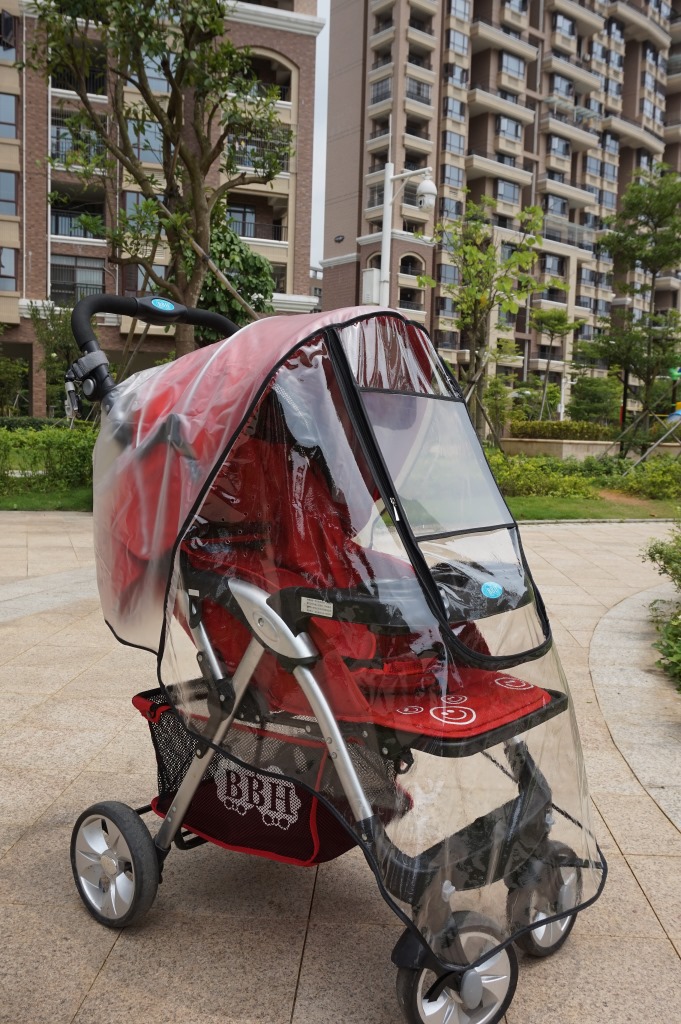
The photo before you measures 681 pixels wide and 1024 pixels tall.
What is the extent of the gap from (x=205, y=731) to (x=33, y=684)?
112 inches

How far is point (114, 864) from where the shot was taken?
254 cm

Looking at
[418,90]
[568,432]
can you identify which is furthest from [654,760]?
[418,90]

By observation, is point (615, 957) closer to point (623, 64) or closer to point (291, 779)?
point (291, 779)

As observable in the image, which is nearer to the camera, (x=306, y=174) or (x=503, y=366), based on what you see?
(x=306, y=174)

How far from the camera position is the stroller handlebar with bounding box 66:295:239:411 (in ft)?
8.65

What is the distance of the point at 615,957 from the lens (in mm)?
2475

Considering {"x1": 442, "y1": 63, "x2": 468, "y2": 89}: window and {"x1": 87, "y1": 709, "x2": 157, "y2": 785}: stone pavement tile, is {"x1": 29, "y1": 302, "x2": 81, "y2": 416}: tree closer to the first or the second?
{"x1": 87, "y1": 709, "x2": 157, "y2": 785}: stone pavement tile

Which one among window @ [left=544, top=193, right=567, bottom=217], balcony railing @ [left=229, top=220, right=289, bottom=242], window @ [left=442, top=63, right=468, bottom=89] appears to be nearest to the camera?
balcony railing @ [left=229, top=220, right=289, bottom=242]

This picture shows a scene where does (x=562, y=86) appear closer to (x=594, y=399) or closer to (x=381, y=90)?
(x=381, y=90)

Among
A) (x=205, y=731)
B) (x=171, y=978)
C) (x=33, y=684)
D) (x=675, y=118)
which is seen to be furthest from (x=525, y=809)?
(x=675, y=118)

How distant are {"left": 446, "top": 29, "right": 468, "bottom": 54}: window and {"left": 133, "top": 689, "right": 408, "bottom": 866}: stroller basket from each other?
172 feet

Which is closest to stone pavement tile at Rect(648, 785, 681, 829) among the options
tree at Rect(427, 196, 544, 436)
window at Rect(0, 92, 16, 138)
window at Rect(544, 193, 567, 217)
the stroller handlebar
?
the stroller handlebar

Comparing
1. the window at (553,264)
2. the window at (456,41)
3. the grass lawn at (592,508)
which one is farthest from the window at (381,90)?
the grass lawn at (592,508)

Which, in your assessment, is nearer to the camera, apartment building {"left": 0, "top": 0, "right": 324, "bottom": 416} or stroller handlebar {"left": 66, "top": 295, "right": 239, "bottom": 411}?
stroller handlebar {"left": 66, "top": 295, "right": 239, "bottom": 411}
